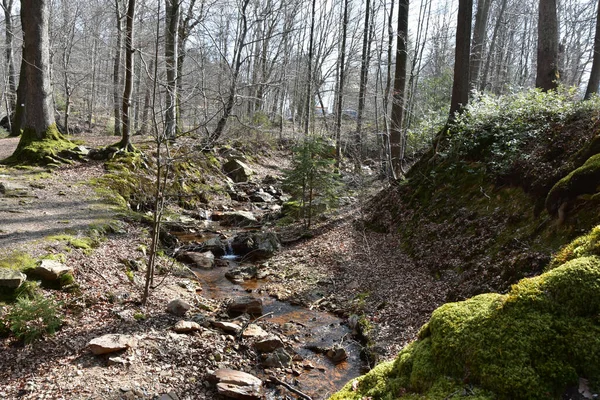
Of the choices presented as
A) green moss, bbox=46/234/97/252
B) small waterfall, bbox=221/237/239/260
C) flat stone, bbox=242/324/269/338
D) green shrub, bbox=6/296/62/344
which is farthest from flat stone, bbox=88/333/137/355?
small waterfall, bbox=221/237/239/260

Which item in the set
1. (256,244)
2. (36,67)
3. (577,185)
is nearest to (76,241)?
(256,244)

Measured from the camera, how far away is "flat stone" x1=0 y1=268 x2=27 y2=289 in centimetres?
548

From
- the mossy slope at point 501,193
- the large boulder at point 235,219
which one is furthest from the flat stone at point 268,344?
the large boulder at point 235,219

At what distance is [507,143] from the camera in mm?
8289

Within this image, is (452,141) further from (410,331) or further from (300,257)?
(410,331)

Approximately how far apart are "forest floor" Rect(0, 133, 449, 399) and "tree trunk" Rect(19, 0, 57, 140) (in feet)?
5.89

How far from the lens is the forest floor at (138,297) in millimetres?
4680

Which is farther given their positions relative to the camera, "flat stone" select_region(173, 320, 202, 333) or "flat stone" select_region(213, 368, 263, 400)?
"flat stone" select_region(173, 320, 202, 333)

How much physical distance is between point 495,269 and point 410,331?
66.1 inches

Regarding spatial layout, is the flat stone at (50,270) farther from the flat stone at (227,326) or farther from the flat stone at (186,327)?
the flat stone at (227,326)

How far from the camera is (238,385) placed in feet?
16.2

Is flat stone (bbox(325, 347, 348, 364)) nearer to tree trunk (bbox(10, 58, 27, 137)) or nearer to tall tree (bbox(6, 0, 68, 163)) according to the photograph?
tall tree (bbox(6, 0, 68, 163))

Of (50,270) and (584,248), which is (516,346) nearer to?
(584,248)

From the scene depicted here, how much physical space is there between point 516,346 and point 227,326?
489 cm
